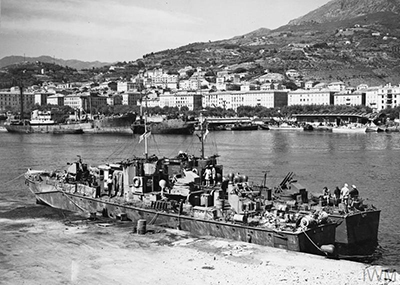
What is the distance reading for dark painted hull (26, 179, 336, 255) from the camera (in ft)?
56.3

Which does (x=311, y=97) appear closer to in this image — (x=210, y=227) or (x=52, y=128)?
(x=52, y=128)

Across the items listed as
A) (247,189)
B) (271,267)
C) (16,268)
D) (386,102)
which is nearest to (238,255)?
(271,267)

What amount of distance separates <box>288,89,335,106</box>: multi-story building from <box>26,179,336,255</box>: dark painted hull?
136 m

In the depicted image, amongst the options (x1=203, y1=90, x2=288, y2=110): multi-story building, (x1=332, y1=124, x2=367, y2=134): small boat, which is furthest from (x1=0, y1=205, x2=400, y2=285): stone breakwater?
(x1=203, y1=90, x2=288, y2=110): multi-story building

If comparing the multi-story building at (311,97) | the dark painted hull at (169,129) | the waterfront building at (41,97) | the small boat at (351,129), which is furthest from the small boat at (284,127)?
the waterfront building at (41,97)

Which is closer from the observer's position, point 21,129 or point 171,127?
point 171,127

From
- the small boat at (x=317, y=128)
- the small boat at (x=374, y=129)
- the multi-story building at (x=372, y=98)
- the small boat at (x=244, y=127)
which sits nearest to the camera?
the small boat at (x=374, y=129)

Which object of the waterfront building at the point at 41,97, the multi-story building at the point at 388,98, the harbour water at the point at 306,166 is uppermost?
the waterfront building at the point at 41,97

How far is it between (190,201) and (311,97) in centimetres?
14102

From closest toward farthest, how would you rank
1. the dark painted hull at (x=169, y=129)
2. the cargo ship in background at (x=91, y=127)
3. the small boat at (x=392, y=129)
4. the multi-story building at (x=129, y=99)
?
the dark painted hull at (x=169, y=129) → the cargo ship in background at (x=91, y=127) → the small boat at (x=392, y=129) → the multi-story building at (x=129, y=99)

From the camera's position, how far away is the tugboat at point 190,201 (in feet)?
57.7

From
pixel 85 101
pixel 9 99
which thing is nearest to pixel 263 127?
pixel 85 101

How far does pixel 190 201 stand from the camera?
833 inches

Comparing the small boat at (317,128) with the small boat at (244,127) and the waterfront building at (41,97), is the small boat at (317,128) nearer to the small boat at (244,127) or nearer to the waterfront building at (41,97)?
the small boat at (244,127)
